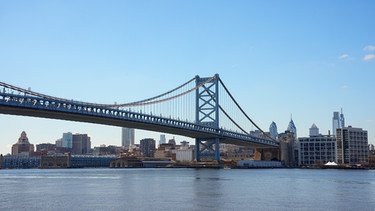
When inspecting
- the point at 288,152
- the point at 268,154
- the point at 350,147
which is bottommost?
the point at 268,154

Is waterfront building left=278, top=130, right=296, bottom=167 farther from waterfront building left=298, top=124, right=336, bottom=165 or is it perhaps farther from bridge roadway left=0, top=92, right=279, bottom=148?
bridge roadway left=0, top=92, right=279, bottom=148

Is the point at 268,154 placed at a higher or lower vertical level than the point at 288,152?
lower

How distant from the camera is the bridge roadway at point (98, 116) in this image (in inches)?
2635

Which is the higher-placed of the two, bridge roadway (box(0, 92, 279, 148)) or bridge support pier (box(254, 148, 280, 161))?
bridge roadway (box(0, 92, 279, 148))

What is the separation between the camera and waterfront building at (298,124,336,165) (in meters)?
153

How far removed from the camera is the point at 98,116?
77188mm

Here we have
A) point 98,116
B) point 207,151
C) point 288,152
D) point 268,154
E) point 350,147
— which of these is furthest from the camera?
point 288,152

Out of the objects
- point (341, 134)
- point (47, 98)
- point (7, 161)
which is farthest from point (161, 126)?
point (7, 161)

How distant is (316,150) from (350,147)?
12636 mm

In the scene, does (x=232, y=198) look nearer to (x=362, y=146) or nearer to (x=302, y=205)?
(x=302, y=205)

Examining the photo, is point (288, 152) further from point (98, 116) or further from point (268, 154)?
point (98, 116)

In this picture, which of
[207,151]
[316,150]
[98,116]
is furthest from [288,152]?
[98,116]

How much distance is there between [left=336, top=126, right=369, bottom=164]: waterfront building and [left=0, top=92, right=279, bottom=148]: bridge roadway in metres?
44.5

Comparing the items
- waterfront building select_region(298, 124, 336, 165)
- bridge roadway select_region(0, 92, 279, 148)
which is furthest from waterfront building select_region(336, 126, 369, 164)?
bridge roadway select_region(0, 92, 279, 148)
